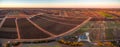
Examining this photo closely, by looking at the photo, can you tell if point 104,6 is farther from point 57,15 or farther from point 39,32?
point 39,32

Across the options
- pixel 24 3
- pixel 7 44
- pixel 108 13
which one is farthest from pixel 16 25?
pixel 108 13

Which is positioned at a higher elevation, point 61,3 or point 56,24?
point 61,3

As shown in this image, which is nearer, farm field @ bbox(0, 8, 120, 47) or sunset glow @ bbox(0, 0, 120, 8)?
farm field @ bbox(0, 8, 120, 47)

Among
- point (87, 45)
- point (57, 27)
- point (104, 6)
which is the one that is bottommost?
point (87, 45)

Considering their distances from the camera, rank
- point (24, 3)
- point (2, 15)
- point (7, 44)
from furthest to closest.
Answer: point (24, 3) < point (2, 15) < point (7, 44)

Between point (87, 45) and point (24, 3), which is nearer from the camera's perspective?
point (87, 45)

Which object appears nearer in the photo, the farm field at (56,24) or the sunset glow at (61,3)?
the farm field at (56,24)

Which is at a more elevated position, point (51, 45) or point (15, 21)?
point (15, 21)

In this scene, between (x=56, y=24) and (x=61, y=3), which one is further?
(x=61, y=3)

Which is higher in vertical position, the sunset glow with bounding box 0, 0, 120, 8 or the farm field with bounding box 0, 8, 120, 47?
the sunset glow with bounding box 0, 0, 120, 8

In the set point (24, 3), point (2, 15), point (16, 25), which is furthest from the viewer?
point (24, 3)

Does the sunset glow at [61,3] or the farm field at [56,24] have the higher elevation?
the sunset glow at [61,3]
